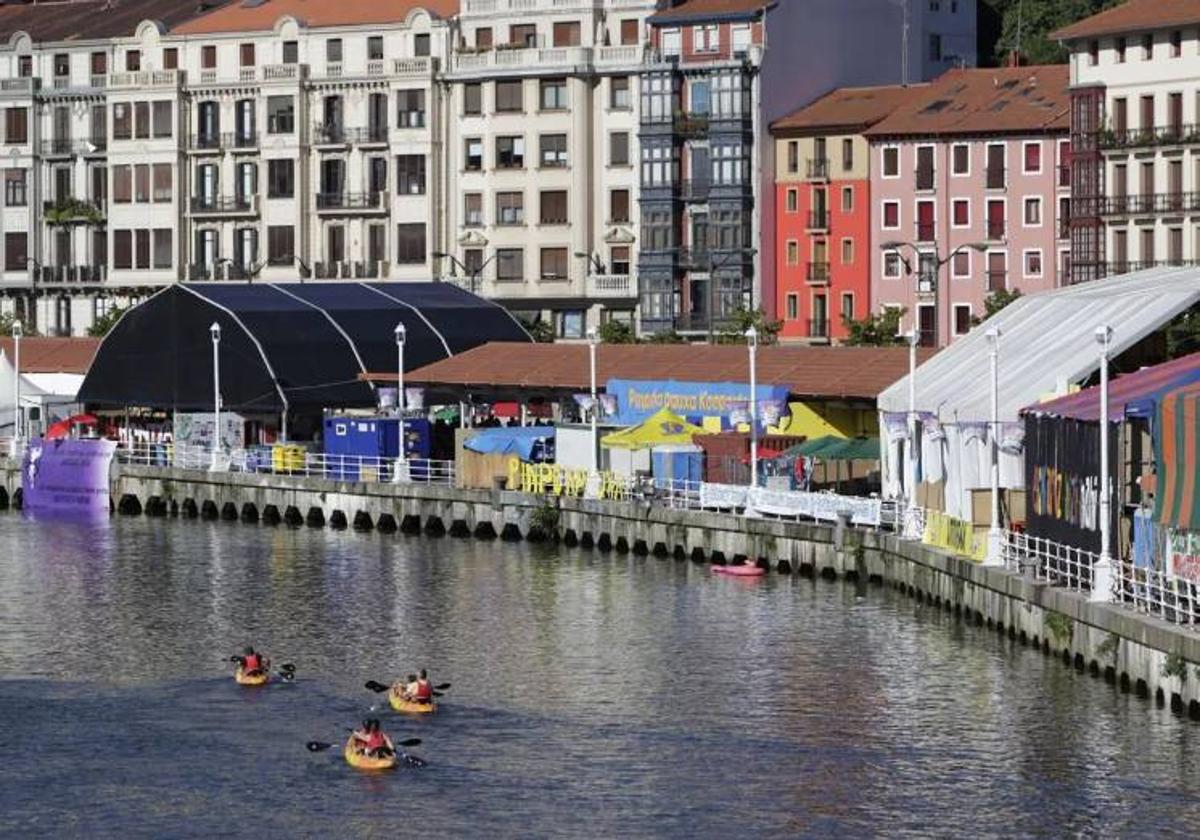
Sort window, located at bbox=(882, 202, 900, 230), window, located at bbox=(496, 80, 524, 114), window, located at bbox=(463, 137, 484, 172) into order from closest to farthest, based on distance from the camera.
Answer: window, located at bbox=(882, 202, 900, 230), window, located at bbox=(496, 80, 524, 114), window, located at bbox=(463, 137, 484, 172)

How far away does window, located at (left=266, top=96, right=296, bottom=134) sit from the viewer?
182 meters

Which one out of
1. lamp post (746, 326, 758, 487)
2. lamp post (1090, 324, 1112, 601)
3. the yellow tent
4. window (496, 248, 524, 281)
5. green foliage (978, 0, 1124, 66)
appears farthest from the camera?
green foliage (978, 0, 1124, 66)

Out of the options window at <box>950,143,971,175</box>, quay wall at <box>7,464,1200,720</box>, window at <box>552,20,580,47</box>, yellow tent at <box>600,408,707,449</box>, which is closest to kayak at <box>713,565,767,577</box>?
quay wall at <box>7,464,1200,720</box>

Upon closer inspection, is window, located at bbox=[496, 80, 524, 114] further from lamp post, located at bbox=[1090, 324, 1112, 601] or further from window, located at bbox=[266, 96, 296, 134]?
lamp post, located at bbox=[1090, 324, 1112, 601]

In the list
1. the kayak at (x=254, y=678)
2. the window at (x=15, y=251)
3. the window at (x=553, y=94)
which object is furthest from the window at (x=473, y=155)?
the kayak at (x=254, y=678)

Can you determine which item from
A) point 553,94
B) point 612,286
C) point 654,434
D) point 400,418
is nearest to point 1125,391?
point 654,434

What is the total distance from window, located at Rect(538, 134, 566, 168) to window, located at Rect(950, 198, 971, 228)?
2135cm

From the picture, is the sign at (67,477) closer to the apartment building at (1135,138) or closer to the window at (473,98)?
the window at (473,98)

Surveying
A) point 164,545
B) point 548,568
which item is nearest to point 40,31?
point 164,545

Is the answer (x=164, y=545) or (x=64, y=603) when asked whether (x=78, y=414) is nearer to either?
(x=164, y=545)

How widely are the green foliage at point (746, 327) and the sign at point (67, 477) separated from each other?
3434 centimetres

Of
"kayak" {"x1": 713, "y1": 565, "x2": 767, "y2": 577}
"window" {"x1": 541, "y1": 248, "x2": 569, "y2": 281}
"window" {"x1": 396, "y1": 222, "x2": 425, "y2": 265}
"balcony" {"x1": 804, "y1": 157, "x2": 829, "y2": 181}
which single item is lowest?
"kayak" {"x1": 713, "y1": 565, "x2": 767, "y2": 577}

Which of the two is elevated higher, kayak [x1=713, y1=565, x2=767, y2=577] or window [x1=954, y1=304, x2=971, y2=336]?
window [x1=954, y1=304, x2=971, y2=336]

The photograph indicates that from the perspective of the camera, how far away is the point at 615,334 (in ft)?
547
